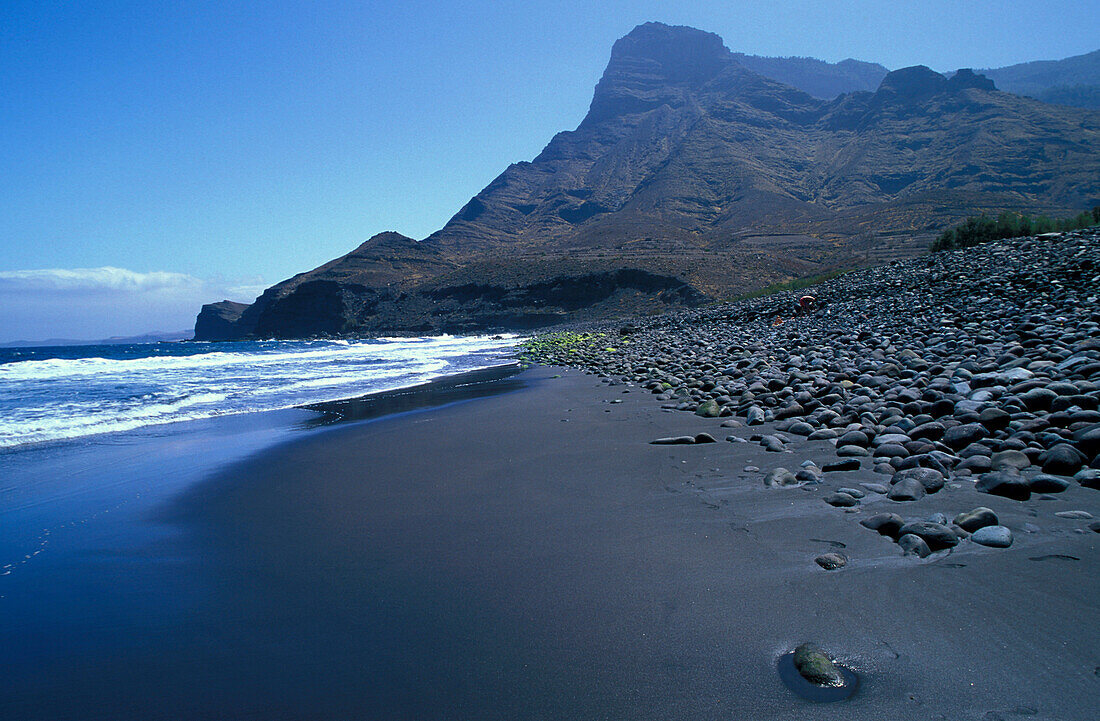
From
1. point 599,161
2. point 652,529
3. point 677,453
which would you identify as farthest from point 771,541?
point 599,161

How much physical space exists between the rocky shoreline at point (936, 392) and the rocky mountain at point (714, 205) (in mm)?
35744

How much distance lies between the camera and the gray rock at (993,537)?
2.17m

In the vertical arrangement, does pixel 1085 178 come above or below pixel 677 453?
above

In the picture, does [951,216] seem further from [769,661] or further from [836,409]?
[769,661]

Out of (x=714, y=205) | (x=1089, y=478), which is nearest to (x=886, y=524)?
(x=1089, y=478)

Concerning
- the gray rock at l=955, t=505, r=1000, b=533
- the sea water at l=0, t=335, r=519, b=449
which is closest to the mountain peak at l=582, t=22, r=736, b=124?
the sea water at l=0, t=335, r=519, b=449

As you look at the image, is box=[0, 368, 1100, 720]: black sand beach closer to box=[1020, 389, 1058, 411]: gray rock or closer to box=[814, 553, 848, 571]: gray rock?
box=[814, 553, 848, 571]: gray rock

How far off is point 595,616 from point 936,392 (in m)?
3.84

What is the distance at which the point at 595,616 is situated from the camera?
213cm

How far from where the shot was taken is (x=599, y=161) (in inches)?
5487

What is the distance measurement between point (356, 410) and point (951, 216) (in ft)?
211

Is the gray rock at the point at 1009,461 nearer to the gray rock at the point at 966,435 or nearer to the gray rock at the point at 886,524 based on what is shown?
the gray rock at the point at 966,435

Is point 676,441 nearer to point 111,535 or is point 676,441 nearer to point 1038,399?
point 1038,399

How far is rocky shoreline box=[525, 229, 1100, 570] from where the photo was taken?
275 cm
